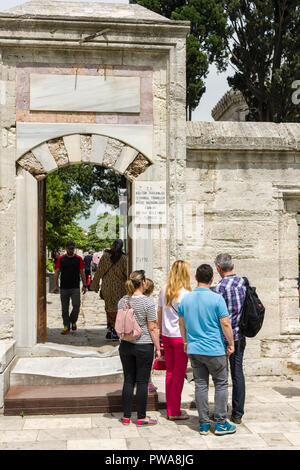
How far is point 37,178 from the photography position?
6.70 m

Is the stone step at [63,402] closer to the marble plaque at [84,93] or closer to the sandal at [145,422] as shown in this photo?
the sandal at [145,422]

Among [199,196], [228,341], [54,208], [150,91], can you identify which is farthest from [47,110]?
[54,208]

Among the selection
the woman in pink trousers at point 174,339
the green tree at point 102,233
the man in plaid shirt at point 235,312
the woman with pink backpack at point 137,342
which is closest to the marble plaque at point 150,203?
the woman in pink trousers at point 174,339

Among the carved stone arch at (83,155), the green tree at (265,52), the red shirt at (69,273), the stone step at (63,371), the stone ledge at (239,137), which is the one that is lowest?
the stone step at (63,371)

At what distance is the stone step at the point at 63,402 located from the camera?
5.52 m

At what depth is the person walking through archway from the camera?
827 centimetres

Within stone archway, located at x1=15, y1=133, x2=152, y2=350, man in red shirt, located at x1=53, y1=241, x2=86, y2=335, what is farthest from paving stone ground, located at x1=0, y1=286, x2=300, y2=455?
man in red shirt, located at x1=53, y1=241, x2=86, y2=335

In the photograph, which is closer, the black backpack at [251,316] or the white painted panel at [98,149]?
the black backpack at [251,316]

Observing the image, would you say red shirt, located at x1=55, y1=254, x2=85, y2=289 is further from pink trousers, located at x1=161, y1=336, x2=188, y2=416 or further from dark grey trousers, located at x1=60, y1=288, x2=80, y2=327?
pink trousers, located at x1=161, y1=336, x2=188, y2=416

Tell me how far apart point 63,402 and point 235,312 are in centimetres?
207

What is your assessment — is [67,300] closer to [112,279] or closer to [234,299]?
[112,279]

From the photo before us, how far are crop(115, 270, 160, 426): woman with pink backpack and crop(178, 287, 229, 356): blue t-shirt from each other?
0.39 metres

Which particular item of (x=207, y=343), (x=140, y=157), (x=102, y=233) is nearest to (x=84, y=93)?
(x=140, y=157)

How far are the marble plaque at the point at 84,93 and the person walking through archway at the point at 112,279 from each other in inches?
91.3
